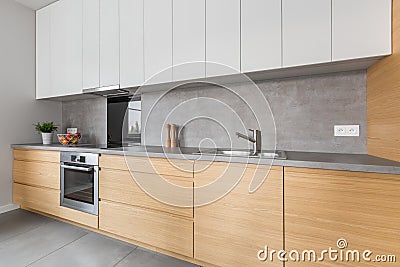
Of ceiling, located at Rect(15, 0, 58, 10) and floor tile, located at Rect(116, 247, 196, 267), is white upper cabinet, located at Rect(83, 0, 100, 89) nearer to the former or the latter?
ceiling, located at Rect(15, 0, 58, 10)

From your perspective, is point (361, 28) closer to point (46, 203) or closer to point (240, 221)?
point (240, 221)

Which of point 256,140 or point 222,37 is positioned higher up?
point 222,37

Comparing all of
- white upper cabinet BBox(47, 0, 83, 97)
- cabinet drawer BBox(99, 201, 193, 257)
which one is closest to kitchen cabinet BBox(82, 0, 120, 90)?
white upper cabinet BBox(47, 0, 83, 97)

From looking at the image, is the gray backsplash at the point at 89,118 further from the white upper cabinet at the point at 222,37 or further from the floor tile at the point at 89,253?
the white upper cabinet at the point at 222,37

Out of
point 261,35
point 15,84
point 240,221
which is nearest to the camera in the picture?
point 240,221

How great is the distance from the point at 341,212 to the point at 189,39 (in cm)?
Answer: 163

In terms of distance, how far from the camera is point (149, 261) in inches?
68.2

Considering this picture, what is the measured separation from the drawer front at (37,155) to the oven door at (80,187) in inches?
5.9

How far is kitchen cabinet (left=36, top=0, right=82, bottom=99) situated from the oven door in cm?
92

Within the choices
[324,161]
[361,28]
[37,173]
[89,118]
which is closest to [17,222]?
[37,173]

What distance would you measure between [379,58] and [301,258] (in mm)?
1280

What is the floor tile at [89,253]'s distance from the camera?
1.68 meters

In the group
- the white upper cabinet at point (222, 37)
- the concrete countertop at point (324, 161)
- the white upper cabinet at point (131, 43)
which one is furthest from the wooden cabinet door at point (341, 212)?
the white upper cabinet at point (131, 43)

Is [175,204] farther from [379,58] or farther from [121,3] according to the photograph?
[121,3]
